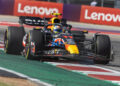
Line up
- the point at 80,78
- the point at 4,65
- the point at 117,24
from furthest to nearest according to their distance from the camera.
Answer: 1. the point at 117,24
2. the point at 4,65
3. the point at 80,78

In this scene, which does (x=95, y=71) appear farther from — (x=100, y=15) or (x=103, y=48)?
(x=100, y=15)

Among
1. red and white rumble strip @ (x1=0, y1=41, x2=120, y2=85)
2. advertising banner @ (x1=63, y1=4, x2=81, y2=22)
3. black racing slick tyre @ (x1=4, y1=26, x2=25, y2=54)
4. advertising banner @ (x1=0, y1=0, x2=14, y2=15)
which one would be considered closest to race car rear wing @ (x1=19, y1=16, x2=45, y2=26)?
black racing slick tyre @ (x1=4, y1=26, x2=25, y2=54)

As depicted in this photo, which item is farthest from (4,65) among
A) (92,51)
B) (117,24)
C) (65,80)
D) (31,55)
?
(117,24)

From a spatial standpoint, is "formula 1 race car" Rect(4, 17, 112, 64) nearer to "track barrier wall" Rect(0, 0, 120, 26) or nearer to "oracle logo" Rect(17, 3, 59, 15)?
"track barrier wall" Rect(0, 0, 120, 26)

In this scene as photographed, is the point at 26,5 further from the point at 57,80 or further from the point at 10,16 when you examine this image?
the point at 57,80

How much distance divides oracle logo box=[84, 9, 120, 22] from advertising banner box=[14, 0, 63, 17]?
222 centimetres

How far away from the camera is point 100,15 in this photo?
28.1 metres

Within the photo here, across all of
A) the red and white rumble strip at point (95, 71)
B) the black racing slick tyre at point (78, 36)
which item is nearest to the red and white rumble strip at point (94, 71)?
the red and white rumble strip at point (95, 71)

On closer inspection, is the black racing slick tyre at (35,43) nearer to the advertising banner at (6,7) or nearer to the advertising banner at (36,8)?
the advertising banner at (36,8)

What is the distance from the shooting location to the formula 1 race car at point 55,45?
34.1 ft

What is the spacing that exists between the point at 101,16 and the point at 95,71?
1878 centimetres

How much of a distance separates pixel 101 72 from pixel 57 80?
2.08 m

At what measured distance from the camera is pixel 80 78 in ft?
27.5

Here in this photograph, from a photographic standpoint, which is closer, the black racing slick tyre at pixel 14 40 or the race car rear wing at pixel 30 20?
the black racing slick tyre at pixel 14 40
